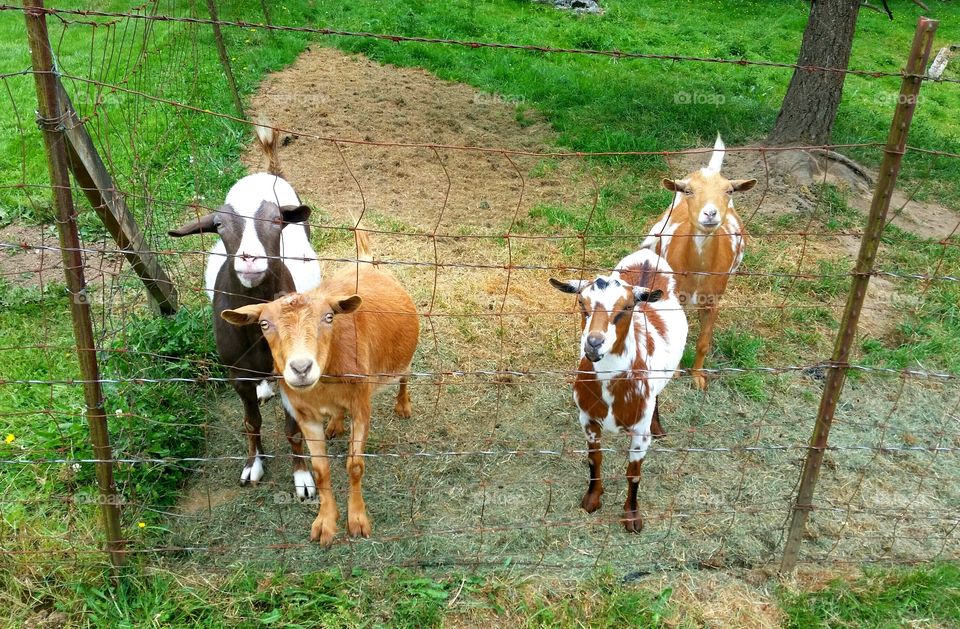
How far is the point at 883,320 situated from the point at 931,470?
1947 mm

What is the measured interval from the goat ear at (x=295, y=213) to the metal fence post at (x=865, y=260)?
2946 mm

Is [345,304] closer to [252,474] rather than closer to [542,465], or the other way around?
[252,474]

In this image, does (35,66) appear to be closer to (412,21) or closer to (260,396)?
(260,396)

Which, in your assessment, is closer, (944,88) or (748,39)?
(944,88)

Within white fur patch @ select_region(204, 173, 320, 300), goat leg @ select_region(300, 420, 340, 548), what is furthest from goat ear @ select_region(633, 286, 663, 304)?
white fur patch @ select_region(204, 173, 320, 300)

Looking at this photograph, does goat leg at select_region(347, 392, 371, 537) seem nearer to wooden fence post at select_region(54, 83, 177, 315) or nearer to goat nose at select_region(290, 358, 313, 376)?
goat nose at select_region(290, 358, 313, 376)

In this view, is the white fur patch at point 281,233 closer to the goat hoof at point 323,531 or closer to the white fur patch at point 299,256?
the white fur patch at point 299,256

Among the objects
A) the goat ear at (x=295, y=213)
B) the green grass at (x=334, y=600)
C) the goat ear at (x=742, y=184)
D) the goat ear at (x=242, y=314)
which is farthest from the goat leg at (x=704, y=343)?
the goat ear at (x=242, y=314)

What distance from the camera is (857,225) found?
7.57 meters

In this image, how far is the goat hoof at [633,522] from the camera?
3.97 metres

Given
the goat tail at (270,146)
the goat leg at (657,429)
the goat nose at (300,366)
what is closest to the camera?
the goat nose at (300,366)

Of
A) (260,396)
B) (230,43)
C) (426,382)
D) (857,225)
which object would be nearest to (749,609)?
(426,382)

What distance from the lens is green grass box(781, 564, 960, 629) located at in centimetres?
342

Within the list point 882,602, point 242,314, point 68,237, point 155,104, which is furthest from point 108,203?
point 155,104
